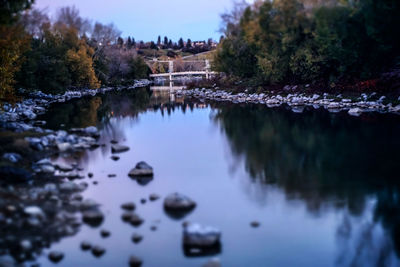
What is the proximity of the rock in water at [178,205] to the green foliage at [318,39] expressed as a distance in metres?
15.5

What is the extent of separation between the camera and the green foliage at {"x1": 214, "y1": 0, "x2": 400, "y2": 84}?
23281mm

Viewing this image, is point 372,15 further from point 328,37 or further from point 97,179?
point 97,179

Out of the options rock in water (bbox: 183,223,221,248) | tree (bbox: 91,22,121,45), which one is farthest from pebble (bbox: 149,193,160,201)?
tree (bbox: 91,22,121,45)

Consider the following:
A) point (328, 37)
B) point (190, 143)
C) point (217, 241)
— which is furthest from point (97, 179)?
point (328, 37)

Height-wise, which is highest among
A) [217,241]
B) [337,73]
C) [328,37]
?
[328,37]

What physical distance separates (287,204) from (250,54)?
1313 inches

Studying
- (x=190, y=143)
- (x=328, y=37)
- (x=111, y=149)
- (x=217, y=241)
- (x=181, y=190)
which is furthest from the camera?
(x=328, y=37)

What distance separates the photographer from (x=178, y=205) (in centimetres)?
998

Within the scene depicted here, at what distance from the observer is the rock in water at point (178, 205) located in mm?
9727

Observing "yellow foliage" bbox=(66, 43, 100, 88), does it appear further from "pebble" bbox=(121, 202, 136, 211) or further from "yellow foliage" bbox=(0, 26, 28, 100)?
"pebble" bbox=(121, 202, 136, 211)

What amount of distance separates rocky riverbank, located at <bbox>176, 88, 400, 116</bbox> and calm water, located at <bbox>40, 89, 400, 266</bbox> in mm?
3974

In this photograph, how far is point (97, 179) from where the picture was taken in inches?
497

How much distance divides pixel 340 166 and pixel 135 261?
8.35 meters

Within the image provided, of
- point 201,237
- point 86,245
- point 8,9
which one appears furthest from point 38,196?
point 8,9
